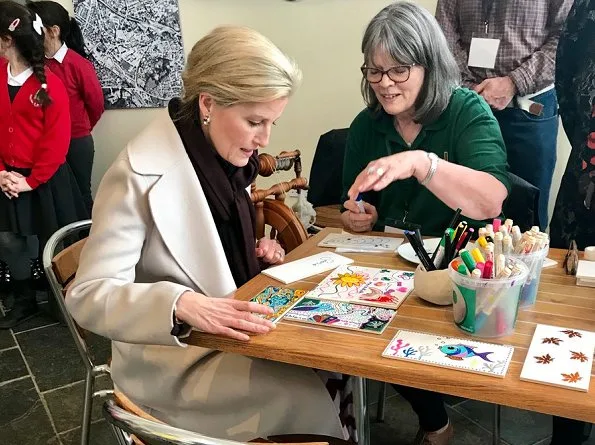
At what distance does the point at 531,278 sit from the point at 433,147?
689 mm

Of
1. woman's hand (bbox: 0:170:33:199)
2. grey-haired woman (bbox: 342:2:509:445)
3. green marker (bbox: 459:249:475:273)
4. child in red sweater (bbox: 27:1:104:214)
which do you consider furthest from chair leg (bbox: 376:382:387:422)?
child in red sweater (bbox: 27:1:104:214)

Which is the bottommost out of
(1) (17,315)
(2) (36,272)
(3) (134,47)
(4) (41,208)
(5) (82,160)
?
(1) (17,315)

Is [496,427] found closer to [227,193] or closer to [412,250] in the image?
[412,250]

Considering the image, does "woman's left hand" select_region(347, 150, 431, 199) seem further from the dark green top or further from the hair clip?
the hair clip

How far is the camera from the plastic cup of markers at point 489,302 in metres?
1.03

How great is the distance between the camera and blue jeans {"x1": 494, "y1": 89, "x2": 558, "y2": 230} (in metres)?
2.35

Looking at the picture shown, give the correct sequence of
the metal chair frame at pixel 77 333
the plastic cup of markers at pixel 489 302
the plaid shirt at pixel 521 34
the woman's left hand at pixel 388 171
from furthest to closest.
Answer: the plaid shirt at pixel 521 34, the metal chair frame at pixel 77 333, the woman's left hand at pixel 388 171, the plastic cup of markers at pixel 489 302

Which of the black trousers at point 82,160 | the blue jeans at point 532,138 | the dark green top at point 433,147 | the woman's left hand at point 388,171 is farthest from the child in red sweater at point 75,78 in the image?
the woman's left hand at point 388,171

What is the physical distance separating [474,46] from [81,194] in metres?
2.09

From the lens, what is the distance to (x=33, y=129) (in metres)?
2.81

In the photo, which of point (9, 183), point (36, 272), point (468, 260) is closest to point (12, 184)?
point (9, 183)

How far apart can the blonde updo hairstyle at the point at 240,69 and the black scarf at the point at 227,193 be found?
111mm

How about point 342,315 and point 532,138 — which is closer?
point 342,315

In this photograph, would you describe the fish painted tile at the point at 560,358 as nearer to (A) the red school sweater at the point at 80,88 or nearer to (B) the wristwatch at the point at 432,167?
(B) the wristwatch at the point at 432,167
